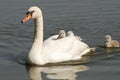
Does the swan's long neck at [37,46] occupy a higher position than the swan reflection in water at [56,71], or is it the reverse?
the swan's long neck at [37,46]

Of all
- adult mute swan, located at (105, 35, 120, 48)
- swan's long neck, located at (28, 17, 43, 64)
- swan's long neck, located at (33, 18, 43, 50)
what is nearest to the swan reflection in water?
swan's long neck, located at (28, 17, 43, 64)

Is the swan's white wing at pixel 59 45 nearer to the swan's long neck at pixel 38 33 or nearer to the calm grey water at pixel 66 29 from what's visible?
the swan's long neck at pixel 38 33

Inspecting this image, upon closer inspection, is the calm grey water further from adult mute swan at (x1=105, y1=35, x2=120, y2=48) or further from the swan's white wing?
the swan's white wing

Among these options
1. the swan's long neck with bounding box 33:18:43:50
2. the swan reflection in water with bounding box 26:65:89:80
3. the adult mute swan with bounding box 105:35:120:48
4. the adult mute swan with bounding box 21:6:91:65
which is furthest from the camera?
the adult mute swan with bounding box 105:35:120:48

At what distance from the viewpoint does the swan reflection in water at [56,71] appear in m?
11.4

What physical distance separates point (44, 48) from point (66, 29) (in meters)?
3.32

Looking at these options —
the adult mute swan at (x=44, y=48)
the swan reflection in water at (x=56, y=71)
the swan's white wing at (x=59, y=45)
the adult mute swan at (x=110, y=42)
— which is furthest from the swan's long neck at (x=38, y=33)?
the adult mute swan at (x=110, y=42)

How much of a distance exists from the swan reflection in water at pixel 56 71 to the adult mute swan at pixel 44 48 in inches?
9.0

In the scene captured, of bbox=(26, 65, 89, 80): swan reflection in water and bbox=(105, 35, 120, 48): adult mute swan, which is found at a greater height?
bbox=(105, 35, 120, 48): adult mute swan

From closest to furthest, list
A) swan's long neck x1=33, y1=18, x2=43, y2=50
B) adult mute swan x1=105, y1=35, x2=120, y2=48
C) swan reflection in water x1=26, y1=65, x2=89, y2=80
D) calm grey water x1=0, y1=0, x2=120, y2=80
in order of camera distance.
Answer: swan reflection in water x1=26, y1=65, x2=89, y2=80 → calm grey water x1=0, y1=0, x2=120, y2=80 → swan's long neck x1=33, y1=18, x2=43, y2=50 → adult mute swan x1=105, y1=35, x2=120, y2=48

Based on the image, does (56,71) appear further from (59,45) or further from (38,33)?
(38,33)

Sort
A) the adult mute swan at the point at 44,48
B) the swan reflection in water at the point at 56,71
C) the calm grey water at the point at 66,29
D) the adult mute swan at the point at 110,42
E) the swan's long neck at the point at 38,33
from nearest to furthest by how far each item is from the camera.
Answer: the swan reflection in water at the point at 56,71 → the calm grey water at the point at 66,29 → the adult mute swan at the point at 44,48 → the swan's long neck at the point at 38,33 → the adult mute swan at the point at 110,42

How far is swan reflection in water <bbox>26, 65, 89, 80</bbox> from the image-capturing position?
37.3 ft

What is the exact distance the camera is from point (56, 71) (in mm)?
11820
